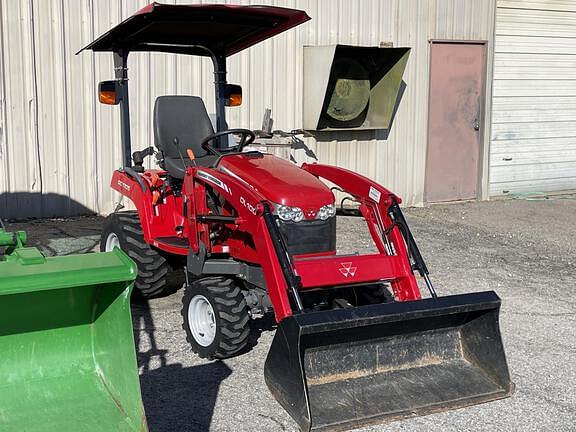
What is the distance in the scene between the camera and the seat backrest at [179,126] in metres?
6.07

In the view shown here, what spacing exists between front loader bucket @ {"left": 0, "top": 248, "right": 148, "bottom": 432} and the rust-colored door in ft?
25.8

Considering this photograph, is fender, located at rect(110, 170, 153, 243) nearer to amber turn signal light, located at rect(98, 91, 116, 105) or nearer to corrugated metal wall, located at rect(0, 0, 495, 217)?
amber turn signal light, located at rect(98, 91, 116, 105)

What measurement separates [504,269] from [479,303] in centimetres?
324

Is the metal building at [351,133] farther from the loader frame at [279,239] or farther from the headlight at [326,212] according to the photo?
the headlight at [326,212]

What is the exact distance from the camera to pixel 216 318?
477 cm

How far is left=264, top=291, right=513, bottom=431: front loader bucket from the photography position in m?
4.02

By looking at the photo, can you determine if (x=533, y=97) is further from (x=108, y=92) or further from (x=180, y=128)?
(x=108, y=92)

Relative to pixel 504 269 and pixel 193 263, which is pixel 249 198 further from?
pixel 504 269

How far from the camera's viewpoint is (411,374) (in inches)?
173

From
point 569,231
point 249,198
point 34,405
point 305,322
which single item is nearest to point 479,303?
point 305,322

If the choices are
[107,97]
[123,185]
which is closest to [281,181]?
[107,97]

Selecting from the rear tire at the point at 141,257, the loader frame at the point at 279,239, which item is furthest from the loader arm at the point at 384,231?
the rear tire at the point at 141,257

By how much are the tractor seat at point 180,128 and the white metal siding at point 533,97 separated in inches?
245

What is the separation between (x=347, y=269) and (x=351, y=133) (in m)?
5.90
